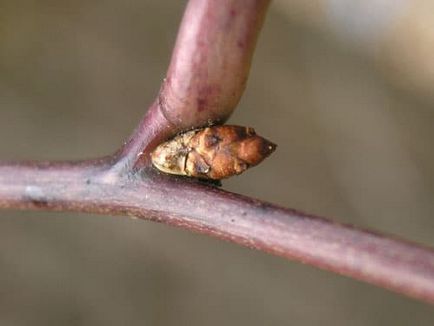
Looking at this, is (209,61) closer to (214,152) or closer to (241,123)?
(214,152)

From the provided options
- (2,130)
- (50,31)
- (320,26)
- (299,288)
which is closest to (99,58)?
(50,31)

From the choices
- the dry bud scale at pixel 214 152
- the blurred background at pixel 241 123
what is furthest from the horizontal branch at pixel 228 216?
the blurred background at pixel 241 123

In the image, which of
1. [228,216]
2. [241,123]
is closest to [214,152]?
[228,216]

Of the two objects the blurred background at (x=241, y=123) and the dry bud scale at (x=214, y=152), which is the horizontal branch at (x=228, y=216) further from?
the blurred background at (x=241, y=123)

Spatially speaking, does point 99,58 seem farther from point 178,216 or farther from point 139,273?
point 178,216

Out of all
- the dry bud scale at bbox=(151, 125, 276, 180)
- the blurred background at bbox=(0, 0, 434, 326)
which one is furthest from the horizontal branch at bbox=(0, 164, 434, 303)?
the blurred background at bbox=(0, 0, 434, 326)

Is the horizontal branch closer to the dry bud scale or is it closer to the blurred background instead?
the dry bud scale
